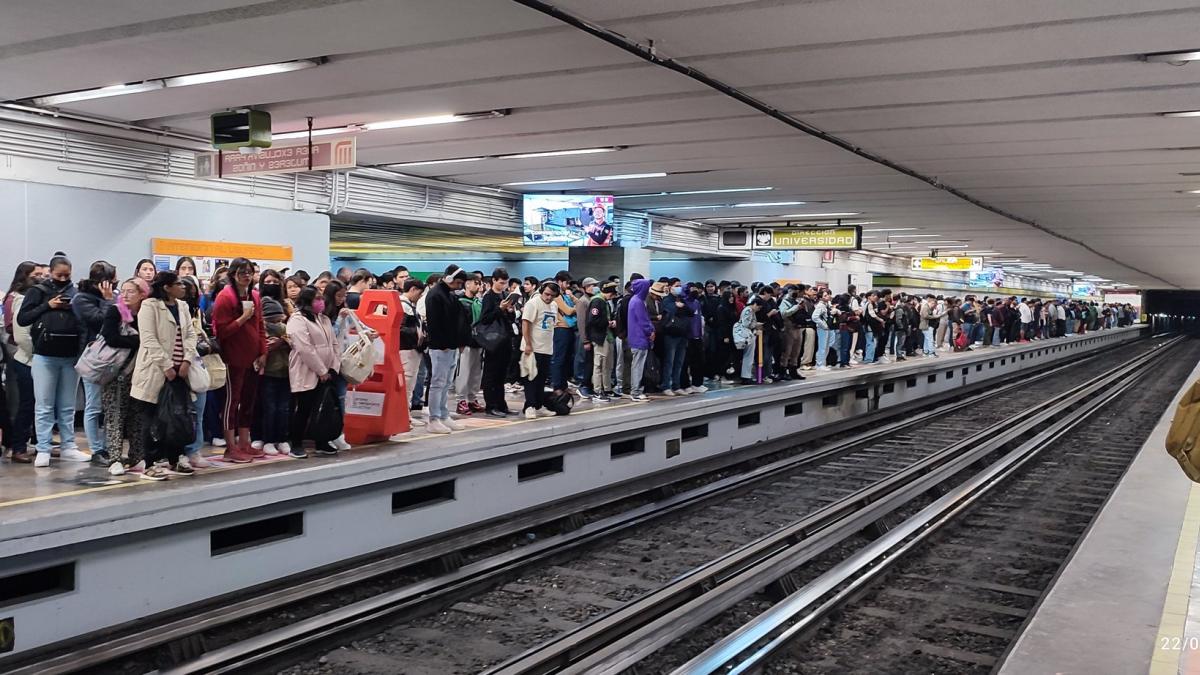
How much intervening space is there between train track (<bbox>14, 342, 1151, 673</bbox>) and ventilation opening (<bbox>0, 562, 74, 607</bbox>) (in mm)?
408

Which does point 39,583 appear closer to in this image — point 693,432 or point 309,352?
point 309,352

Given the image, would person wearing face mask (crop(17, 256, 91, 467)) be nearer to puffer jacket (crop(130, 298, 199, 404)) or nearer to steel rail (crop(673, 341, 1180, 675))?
puffer jacket (crop(130, 298, 199, 404))

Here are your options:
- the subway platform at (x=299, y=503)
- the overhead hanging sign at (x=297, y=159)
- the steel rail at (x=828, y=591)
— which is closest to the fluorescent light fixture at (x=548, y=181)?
the subway platform at (x=299, y=503)

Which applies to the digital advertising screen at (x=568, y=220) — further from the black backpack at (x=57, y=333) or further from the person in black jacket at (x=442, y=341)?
the black backpack at (x=57, y=333)

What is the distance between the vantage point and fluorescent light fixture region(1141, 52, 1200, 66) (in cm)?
792

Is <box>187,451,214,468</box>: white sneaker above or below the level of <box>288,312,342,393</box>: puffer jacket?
below

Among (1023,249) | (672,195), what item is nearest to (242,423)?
(672,195)

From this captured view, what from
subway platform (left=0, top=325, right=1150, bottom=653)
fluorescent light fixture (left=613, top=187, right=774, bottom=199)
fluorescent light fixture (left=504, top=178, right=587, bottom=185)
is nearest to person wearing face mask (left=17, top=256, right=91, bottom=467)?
subway platform (left=0, top=325, right=1150, bottom=653)

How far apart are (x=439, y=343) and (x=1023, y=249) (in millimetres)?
26878

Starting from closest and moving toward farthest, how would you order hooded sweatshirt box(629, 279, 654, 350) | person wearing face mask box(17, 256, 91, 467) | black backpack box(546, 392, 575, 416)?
person wearing face mask box(17, 256, 91, 467) < black backpack box(546, 392, 575, 416) < hooded sweatshirt box(629, 279, 654, 350)

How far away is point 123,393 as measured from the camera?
6.48m

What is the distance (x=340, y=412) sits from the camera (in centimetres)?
771

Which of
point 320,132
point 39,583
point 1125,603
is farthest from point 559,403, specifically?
point 1125,603

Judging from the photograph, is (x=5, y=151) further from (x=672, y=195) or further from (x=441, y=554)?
(x=672, y=195)
